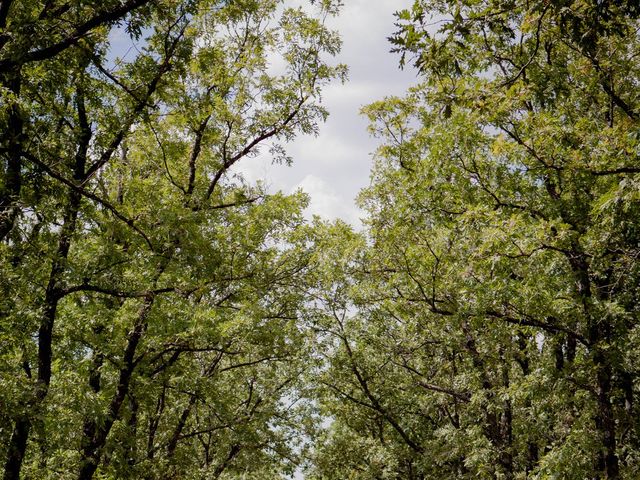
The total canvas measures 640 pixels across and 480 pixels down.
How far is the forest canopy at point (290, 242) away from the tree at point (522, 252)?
0.26 feet

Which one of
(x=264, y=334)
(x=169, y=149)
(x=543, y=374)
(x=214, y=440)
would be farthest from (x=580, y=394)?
(x=214, y=440)

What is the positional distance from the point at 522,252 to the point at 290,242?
7.26 metres

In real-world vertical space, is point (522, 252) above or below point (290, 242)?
below

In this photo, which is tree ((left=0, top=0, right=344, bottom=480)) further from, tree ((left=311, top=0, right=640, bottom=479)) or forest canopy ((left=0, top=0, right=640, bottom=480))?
tree ((left=311, top=0, right=640, bottom=479))

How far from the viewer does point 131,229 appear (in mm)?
10062

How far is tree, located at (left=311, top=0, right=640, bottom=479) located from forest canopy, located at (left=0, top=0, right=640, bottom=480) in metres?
0.08

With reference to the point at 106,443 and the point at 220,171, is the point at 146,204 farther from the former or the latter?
the point at 106,443

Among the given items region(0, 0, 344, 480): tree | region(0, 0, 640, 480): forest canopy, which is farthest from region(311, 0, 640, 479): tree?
region(0, 0, 344, 480): tree

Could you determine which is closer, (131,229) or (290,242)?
(131,229)

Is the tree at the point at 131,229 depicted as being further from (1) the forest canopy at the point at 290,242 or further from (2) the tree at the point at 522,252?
(2) the tree at the point at 522,252

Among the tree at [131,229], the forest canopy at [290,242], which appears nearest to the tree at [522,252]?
the forest canopy at [290,242]

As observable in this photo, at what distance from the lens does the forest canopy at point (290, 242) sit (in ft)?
26.4

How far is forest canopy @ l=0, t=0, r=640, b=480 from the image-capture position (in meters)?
8.04

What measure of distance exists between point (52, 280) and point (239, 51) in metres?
7.72
